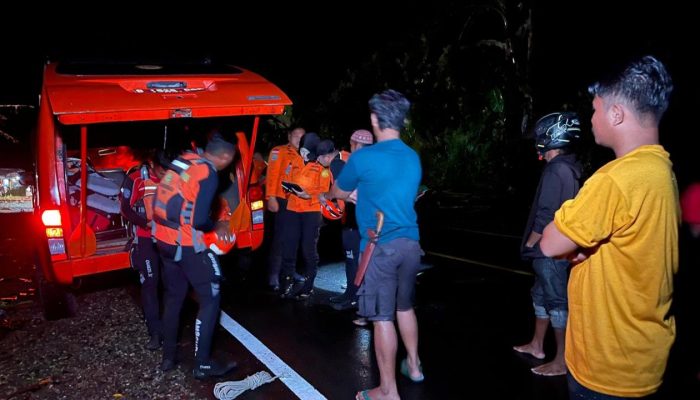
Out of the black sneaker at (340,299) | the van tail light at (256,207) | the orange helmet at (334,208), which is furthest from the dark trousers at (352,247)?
the van tail light at (256,207)

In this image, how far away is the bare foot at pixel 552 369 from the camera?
14.3 feet

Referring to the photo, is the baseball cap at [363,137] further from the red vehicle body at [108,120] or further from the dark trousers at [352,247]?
the dark trousers at [352,247]

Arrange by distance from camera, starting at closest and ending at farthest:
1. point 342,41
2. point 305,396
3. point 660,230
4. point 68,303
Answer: point 660,230 < point 305,396 < point 68,303 < point 342,41

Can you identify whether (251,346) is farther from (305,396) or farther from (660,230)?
(660,230)

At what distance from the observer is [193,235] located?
13.9 feet

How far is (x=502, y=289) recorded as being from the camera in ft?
22.1

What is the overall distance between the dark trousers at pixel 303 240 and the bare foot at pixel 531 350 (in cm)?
251

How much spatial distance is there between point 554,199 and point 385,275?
138cm

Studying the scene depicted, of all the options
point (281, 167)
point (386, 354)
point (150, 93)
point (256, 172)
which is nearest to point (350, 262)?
point (281, 167)

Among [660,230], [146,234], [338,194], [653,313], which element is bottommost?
[146,234]

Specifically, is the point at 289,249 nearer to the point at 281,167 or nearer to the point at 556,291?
the point at 281,167

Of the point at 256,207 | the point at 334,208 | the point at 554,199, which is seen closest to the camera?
the point at 554,199

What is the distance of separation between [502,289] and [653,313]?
15.9 ft

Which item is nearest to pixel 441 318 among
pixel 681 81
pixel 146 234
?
pixel 146 234
